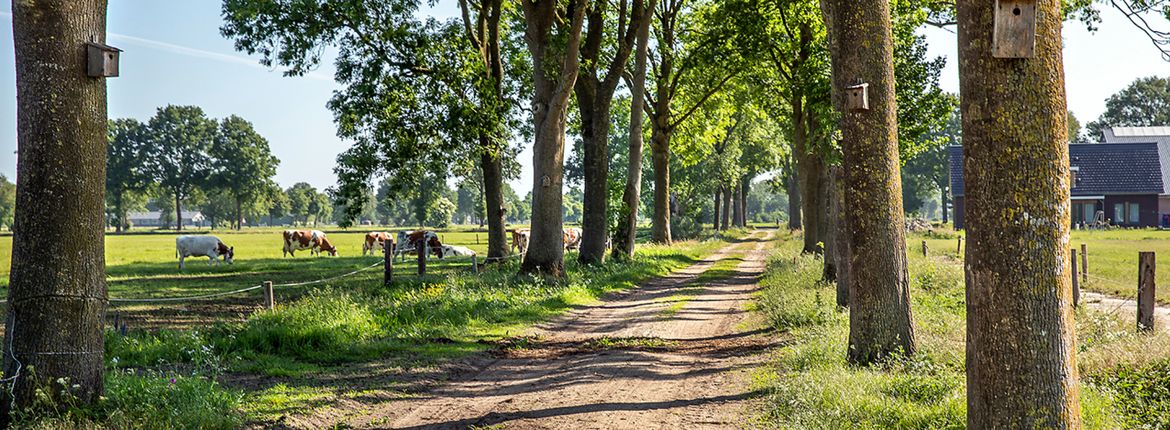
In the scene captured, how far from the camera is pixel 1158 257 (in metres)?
31.3

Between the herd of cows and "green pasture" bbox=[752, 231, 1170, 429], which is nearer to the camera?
"green pasture" bbox=[752, 231, 1170, 429]

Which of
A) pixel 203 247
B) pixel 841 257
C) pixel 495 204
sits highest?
pixel 495 204

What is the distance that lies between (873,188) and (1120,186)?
67612 millimetres

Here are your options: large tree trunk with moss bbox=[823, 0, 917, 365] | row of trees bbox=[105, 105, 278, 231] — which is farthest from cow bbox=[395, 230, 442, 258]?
row of trees bbox=[105, 105, 278, 231]

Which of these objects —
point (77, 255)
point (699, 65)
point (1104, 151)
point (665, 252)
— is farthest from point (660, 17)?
point (1104, 151)

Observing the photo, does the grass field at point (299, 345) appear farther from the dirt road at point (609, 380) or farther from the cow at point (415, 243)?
the cow at point (415, 243)

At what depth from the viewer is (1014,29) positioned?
4488mm

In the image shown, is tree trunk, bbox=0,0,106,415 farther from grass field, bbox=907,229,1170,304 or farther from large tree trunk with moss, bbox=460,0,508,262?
large tree trunk with moss, bbox=460,0,508,262

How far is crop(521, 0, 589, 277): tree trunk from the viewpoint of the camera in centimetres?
1861

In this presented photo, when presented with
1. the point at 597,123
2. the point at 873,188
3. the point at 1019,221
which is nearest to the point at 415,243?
the point at 597,123

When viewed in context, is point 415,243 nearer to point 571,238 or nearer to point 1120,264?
point 571,238

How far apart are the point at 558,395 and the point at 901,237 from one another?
14.1 feet

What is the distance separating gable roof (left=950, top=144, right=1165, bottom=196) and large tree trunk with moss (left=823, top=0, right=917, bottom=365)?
A: 2344 inches

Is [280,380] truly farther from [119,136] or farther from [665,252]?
[119,136]
